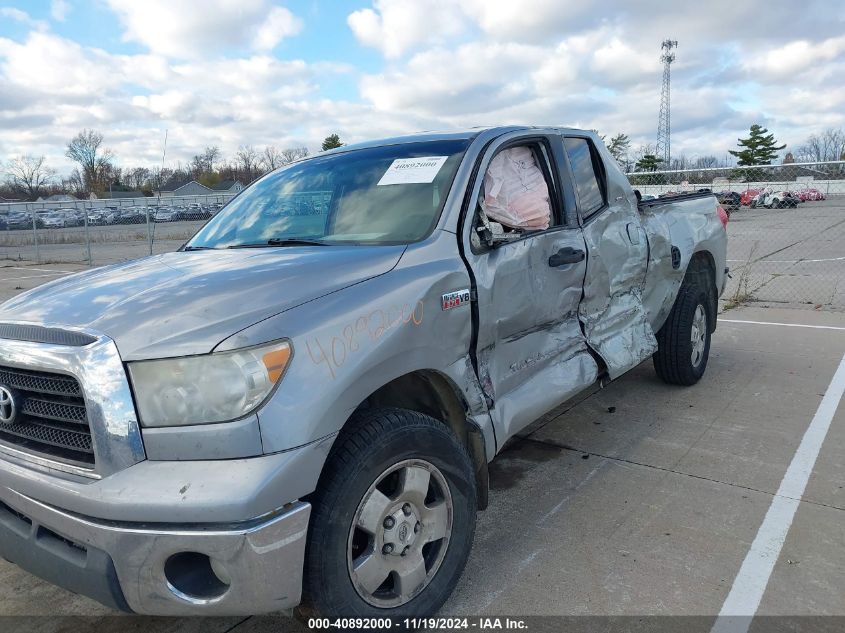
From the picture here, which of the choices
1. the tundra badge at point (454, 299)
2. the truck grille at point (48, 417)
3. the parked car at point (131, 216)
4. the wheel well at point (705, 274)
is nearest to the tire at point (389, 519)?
the tundra badge at point (454, 299)

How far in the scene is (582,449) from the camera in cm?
430

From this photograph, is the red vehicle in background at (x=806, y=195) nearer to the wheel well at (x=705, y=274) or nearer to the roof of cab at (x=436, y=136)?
the wheel well at (x=705, y=274)

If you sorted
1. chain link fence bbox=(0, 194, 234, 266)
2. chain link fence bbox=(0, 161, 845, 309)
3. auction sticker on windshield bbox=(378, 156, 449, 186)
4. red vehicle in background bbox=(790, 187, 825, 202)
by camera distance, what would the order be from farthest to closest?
red vehicle in background bbox=(790, 187, 825, 202) → chain link fence bbox=(0, 194, 234, 266) → chain link fence bbox=(0, 161, 845, 309) → auction sticker on windshield bbox=(378, 156, 449, 186)

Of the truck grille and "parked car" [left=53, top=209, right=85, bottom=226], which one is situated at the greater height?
"parked car" [left=53, top=209, right=85, bottom=226]

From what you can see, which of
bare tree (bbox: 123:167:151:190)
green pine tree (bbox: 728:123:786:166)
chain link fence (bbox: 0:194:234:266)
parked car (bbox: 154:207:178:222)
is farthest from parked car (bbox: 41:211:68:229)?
green pine tree (bbox: 728:123:786:166)

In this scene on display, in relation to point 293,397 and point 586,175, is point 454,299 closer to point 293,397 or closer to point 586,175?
point 293,397

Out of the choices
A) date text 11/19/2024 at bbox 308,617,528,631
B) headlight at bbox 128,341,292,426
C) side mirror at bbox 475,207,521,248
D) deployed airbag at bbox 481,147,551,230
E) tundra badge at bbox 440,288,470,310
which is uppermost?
deployed airbag at bbox 481,147,551,230

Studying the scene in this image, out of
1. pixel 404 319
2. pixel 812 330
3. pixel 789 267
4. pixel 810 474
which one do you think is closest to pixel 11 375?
pixel 404 319

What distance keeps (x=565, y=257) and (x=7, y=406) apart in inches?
99.7

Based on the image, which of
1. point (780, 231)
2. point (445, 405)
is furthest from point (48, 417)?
point (780, 231)

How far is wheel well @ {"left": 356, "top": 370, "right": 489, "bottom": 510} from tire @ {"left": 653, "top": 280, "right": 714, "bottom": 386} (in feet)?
9.26

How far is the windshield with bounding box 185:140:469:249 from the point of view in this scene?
9.76 ft

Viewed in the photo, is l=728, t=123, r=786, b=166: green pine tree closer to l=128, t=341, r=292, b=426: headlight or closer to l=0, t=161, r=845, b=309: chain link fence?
l=0, t=161, r=845, b=309: chain link fence

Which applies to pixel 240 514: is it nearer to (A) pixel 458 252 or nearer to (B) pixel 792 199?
(A) pixel 458 252
